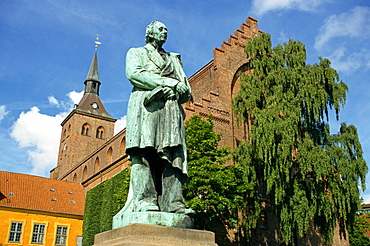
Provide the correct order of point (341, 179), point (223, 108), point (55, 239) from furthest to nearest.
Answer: point (55, 239), point (223, 108), point (341, 179)

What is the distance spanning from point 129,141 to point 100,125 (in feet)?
183

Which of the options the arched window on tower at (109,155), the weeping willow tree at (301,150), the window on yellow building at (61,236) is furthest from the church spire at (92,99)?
the weeping willow tree at (301,150)

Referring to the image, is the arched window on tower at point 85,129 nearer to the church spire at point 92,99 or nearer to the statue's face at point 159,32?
the church spire at point 92,99

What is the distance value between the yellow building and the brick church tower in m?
18.6

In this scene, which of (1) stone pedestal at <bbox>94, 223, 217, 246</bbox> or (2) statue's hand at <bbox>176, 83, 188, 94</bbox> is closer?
(1) stone pedestal at <bbox>94, 223, 217, 246</bbox>

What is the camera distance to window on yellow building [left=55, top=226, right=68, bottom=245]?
31.8 metres

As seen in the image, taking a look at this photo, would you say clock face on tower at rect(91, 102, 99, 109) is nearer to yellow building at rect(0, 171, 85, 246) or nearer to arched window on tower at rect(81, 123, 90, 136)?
arched window on tower at rect(81, 123, 90, 136)

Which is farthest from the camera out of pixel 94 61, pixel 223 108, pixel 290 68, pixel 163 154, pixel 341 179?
pixel 94 61

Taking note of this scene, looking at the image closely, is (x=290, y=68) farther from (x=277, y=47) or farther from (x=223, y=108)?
(x=223, y=108)

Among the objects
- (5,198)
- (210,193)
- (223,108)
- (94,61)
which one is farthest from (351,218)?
(94,61)

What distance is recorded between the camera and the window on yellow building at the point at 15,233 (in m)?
30.1

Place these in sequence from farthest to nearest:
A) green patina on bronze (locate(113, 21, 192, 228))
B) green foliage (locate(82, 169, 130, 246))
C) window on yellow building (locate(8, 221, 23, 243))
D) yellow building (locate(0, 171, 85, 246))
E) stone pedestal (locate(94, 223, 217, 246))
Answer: yellow building (locate(0, 171, 85, 246))
window on yellow building (locate(8, 221, 23, 243))
green foliage (locate(82, 169, 130, 246))
green patina on bronze (locate(113, 21, 192, 228))
stone pedestal (locate(94, 223, 217, 246))

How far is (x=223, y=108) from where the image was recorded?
23562mm

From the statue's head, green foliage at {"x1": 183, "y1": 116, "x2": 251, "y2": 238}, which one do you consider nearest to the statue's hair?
the statue's head
